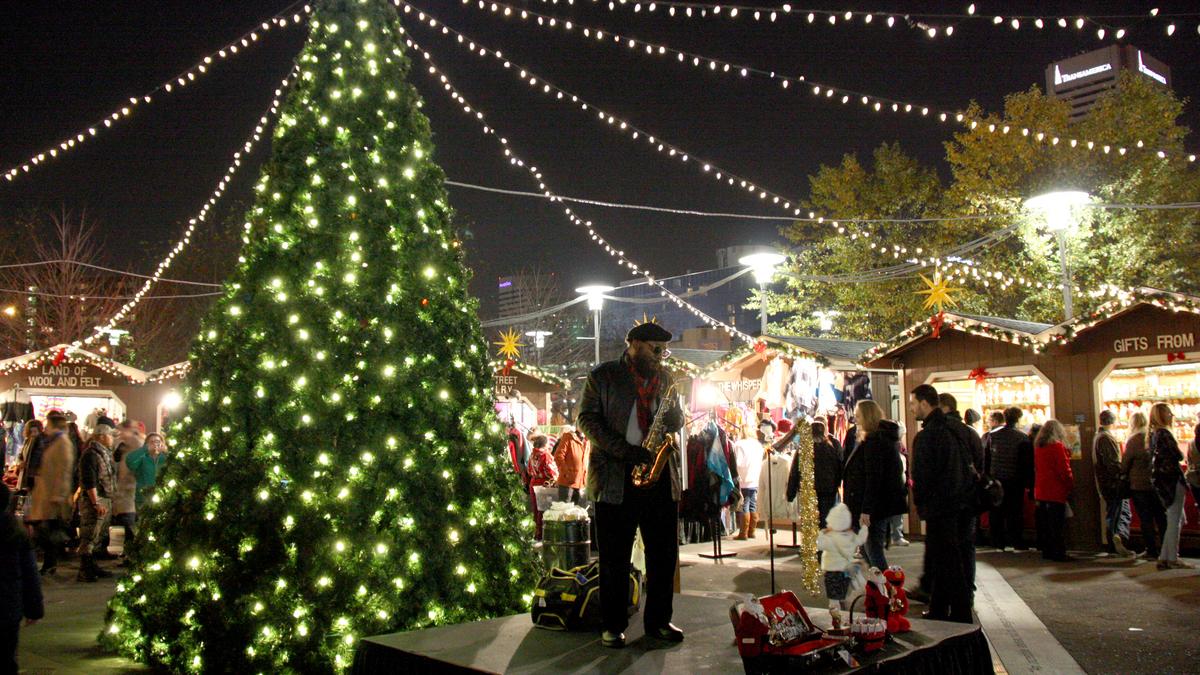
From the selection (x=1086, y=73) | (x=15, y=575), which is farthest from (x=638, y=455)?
(x=1086, y=73)

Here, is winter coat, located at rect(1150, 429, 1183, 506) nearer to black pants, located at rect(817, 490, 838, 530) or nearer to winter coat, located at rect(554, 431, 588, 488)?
black pants, located at rect(817, 490, 838, 530)

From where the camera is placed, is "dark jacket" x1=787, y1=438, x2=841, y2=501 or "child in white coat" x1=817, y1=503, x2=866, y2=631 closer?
"child in white coat" x1=817, y1=503, x2=866, y2=631

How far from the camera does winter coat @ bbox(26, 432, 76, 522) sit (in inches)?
369

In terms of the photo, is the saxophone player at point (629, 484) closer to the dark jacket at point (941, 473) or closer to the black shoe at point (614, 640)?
the black shoe at point (614, 640)

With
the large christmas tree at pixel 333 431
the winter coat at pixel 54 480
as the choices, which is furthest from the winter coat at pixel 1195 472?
the winter coat at pixel 54 480

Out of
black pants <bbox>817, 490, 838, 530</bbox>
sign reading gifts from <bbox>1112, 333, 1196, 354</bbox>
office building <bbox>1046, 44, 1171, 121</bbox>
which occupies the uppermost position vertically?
office building <bbox>1046, 44, 1171, 121</bbox>

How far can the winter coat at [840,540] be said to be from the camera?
7.08 meters

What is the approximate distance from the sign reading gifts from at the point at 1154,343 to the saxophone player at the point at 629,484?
919 cm

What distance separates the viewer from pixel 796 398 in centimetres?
1388

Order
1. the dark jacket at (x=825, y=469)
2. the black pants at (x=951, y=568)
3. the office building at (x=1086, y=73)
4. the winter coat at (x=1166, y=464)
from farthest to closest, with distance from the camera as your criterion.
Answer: the office building at (x=1086, y=73)
the dark jacket at (x=825, y=469)
the winter coat at (x=1166, y=464)
the black pants at (x=951, y=568)

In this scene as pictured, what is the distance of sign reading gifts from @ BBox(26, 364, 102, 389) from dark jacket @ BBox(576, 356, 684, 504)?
18470mm

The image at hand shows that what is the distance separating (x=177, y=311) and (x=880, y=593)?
33281 millimetres

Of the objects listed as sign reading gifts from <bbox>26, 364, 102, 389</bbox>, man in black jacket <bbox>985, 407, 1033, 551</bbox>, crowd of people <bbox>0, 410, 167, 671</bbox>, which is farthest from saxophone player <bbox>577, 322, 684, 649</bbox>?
sign reading gifts from <bbox>26, 364, 102, 389</bbox>

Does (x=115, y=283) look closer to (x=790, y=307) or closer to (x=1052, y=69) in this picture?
(x=790, y=307)
